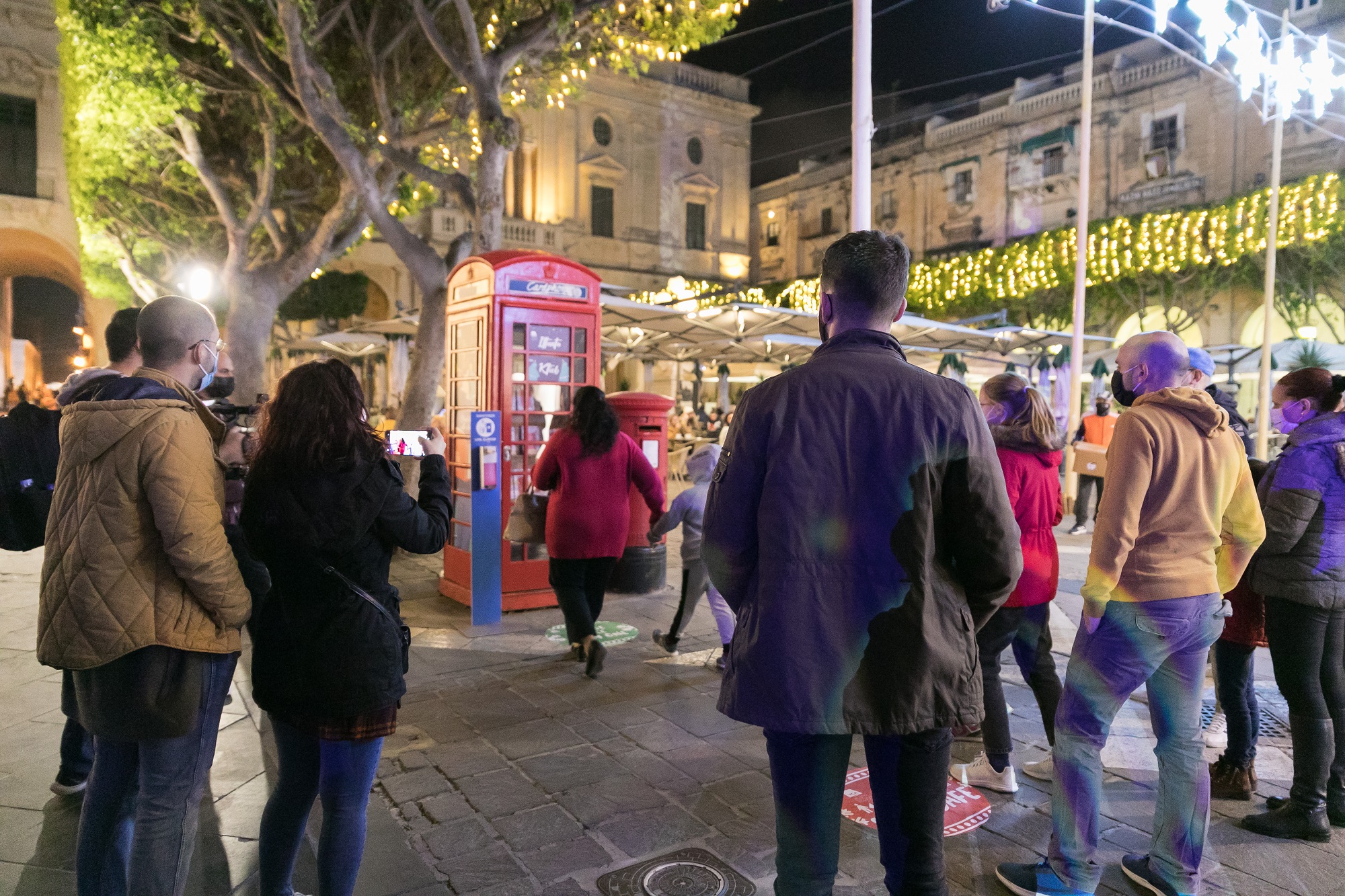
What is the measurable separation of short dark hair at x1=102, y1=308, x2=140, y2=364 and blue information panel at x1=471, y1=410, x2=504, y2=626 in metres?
3.58

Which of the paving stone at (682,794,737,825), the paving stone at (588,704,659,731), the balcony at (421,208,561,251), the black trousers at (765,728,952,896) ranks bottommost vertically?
the paving stone at (682,794,737,825)

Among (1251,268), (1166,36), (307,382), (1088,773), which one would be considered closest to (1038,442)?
(1088,773)

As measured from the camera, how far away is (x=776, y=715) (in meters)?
1.97

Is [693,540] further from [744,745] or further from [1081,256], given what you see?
[1081,256]

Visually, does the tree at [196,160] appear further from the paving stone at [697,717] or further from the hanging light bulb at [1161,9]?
the hanging light bulb at [1161,9]

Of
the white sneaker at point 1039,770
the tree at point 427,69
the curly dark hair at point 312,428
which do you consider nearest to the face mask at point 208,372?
the curly dark hair at point 312,428

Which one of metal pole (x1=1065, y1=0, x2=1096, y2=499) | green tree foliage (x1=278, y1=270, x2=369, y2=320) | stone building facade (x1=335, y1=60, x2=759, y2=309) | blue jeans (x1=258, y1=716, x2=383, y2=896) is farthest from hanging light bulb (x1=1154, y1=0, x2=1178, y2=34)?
green tree foliage (x1=278, y1=270, x2=369, y2=320)

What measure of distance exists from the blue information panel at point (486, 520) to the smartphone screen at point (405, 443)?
371 cm

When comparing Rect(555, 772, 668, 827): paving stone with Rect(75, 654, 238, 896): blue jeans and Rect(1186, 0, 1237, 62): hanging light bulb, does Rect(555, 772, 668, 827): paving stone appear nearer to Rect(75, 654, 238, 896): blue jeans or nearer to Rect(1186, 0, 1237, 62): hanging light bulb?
Rect(75, 654, 238, 896): blue jeans

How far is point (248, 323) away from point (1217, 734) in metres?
11.7

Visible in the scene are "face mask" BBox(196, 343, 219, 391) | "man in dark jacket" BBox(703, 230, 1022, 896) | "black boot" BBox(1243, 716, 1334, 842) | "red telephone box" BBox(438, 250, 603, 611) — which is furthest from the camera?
"red telephone box" BBox(438, 250, 603, 611)

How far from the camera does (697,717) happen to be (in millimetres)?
4703

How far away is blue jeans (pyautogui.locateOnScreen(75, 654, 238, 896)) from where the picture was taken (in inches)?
92.4

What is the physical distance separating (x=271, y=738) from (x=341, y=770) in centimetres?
245
